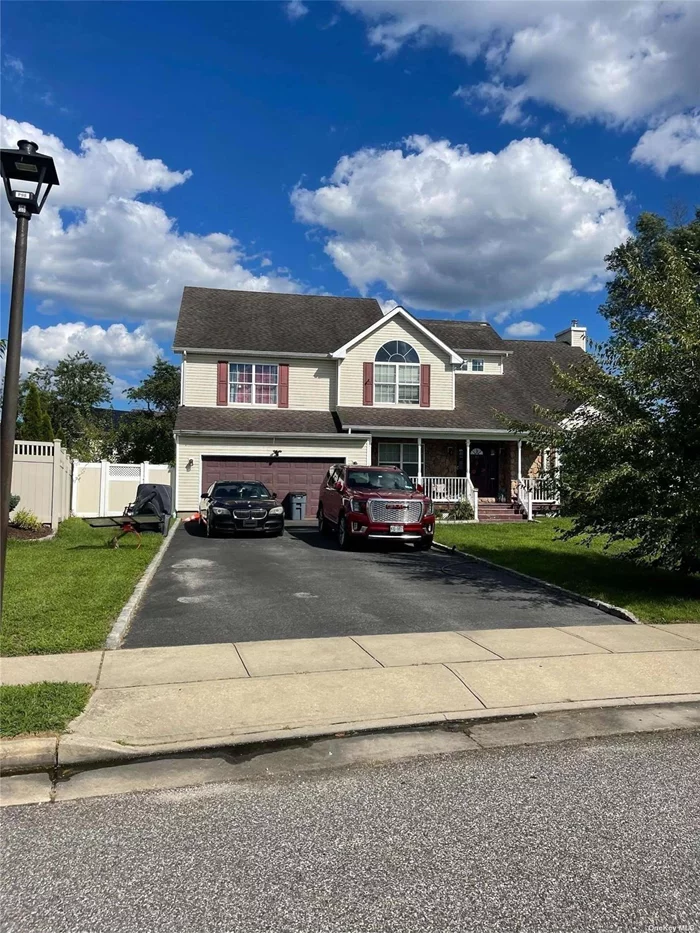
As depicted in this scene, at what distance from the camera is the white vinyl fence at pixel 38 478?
17828mm

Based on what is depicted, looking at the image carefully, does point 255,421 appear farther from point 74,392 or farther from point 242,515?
point 74,392

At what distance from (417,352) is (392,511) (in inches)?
462

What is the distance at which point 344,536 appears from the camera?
1611cm

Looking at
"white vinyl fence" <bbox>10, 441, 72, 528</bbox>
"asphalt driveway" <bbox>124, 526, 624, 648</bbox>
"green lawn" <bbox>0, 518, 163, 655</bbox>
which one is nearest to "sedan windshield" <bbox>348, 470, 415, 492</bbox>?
"asphalt driveway" <bbox>124, 526, 624, 648</bbox>

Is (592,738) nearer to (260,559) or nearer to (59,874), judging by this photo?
(59,874)

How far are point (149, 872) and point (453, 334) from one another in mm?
28178

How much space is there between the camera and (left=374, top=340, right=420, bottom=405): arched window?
1023 inches

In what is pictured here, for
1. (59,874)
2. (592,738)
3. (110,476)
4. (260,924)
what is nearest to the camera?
(260,924)

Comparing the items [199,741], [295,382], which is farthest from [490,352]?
[199,741]

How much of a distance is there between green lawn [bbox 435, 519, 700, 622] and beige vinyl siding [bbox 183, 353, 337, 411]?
8.17 metres

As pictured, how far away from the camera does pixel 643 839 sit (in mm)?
3887

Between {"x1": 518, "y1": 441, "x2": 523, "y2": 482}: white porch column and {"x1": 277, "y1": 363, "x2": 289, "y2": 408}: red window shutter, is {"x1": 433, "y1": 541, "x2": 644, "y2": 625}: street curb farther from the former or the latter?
{"x1": 277, "y1": 363, "x2": 289, "y2": 408}: red window shutter

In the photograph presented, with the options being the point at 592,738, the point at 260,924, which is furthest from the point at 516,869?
the point at 592,738

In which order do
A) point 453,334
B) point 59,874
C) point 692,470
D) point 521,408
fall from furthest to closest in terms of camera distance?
point 453,334
point 521,408
point 692,470
point 59,874
